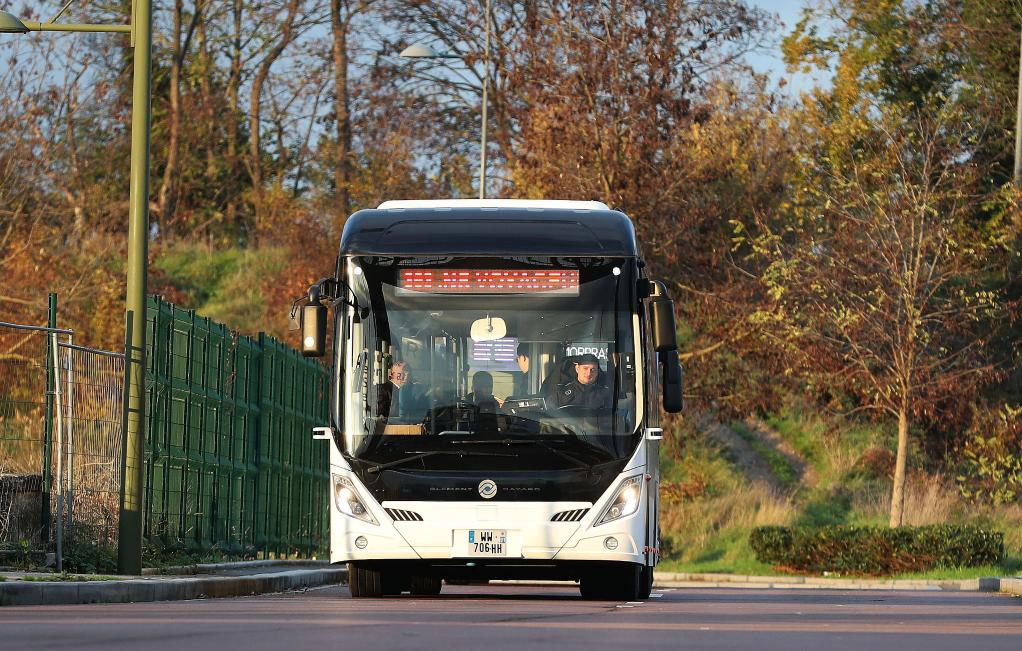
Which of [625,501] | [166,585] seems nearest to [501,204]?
[625,501]

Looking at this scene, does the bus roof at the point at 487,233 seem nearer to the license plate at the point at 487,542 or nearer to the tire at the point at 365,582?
the license plate at the point at 487,542

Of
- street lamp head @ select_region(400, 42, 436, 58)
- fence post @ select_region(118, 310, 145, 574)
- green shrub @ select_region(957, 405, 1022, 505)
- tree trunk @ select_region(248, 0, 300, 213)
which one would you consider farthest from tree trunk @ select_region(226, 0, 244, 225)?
fence post @ select_region(118, 310, 145, 574)

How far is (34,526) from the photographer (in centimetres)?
1828

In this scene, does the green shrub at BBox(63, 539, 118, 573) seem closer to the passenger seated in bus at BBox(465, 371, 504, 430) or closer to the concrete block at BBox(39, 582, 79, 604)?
the concrete block at BBox(39, 582, 79, 604)

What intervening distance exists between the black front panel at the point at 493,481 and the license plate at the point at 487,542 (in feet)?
0.93

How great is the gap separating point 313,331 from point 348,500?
1505 millimetres

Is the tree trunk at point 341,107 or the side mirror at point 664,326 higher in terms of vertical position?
the tree trunk at point 341,107

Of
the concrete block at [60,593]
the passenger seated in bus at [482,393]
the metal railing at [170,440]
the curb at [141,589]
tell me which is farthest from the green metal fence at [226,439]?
the concrete block at [60,593]

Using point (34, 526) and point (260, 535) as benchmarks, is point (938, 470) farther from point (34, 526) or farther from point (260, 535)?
point (34, 526)

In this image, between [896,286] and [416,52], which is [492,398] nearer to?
[896,286]

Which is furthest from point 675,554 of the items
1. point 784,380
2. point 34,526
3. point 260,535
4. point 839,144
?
point 34,526

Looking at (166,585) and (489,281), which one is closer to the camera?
(166,585)

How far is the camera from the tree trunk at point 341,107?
177ft

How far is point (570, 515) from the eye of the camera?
1800 cm
